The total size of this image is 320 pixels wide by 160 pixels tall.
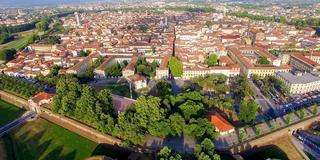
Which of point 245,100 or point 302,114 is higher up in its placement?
point 245,100

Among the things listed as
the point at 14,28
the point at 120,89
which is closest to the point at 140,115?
the point at 120,89

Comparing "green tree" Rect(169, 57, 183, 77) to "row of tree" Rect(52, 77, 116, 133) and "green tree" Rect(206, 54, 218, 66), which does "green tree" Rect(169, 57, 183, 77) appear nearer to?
"green tree" Rect(206, 54, 218, 66)

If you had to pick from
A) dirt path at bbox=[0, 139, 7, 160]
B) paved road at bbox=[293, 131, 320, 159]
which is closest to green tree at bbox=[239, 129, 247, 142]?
paved road at bbox=[293, 131, 320, 159]

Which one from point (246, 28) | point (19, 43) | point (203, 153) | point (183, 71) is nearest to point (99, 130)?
point (203, 153)

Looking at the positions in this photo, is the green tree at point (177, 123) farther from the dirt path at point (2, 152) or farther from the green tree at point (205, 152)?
the dirt path at point (2, 152)

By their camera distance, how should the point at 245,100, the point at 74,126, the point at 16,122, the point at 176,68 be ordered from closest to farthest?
the point at 74,126 → the point at 16,122 → the point at 245,100 → the point at 176,68

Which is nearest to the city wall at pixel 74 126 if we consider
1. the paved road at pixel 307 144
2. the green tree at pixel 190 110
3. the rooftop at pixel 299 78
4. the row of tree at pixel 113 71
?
the green tree at pixel 190 110

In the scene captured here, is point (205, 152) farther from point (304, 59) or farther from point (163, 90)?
point (304, 59)
